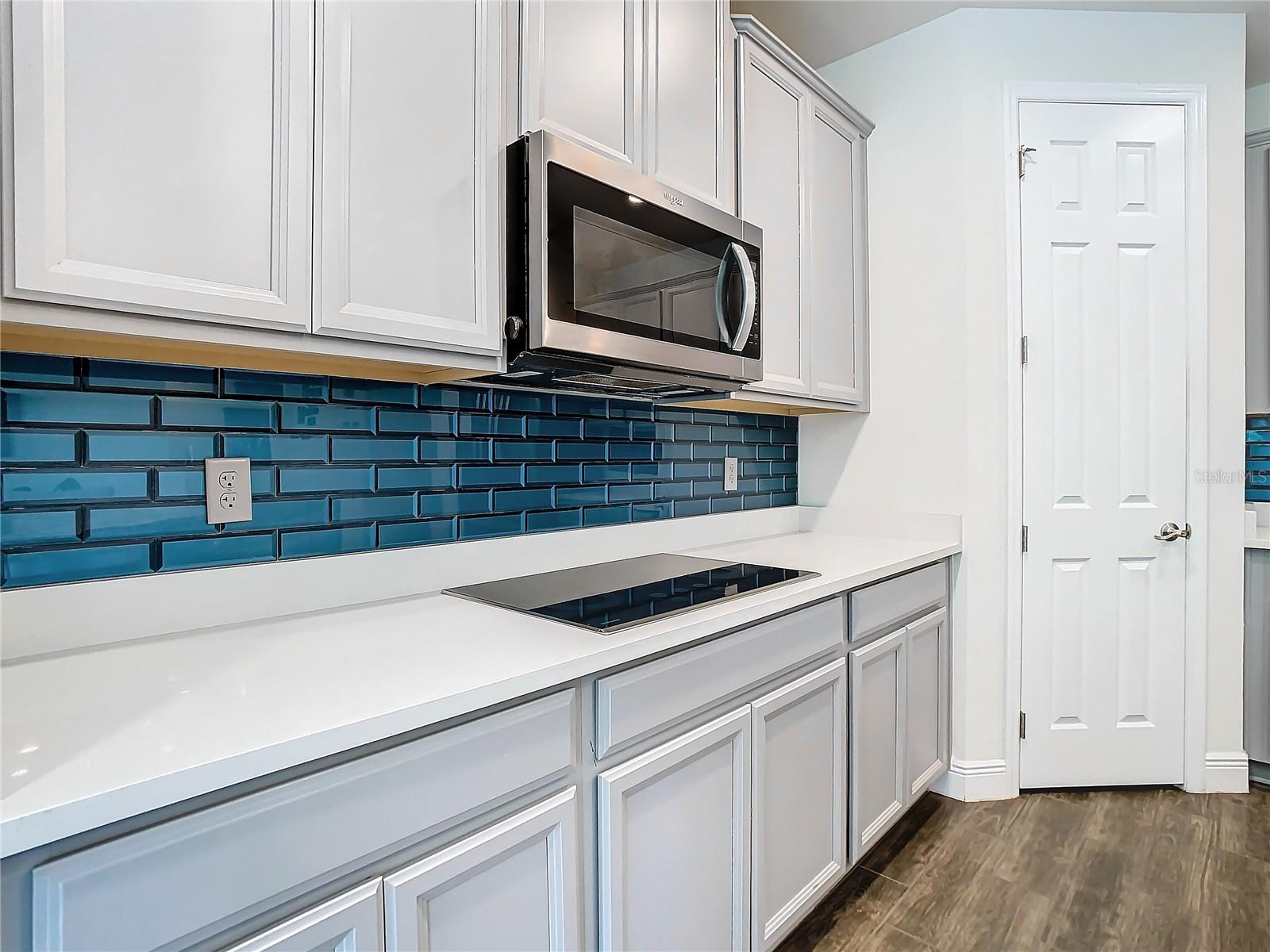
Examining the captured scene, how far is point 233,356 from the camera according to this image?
121 centimetres

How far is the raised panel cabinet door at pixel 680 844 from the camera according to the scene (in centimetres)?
118

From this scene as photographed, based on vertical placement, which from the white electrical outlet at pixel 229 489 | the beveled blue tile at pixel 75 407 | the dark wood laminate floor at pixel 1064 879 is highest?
the beveled blue tile at pixel 75 407

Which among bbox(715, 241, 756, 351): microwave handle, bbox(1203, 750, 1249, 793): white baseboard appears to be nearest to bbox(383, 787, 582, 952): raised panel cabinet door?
bbox(715, 241, 756, 351): microwave handle

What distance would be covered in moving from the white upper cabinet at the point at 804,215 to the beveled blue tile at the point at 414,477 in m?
0.91

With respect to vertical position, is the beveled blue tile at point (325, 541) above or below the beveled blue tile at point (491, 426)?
below

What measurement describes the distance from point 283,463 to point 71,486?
320 millimetres

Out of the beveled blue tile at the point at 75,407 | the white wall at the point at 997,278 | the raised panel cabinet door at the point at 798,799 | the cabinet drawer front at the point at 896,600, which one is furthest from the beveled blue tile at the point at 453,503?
the white wall at the point at 997,278

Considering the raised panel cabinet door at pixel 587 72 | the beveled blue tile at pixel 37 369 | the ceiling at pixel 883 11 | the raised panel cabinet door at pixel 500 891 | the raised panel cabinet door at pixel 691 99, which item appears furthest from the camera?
the ceiling at pixel 883 11

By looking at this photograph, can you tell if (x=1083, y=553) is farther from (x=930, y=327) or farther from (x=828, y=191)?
(x=828, y=191)

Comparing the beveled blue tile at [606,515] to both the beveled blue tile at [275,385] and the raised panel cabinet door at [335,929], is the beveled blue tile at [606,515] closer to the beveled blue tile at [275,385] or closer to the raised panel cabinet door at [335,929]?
the beveled blue tile at [275,385]

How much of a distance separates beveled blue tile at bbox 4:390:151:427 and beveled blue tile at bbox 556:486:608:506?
94cm

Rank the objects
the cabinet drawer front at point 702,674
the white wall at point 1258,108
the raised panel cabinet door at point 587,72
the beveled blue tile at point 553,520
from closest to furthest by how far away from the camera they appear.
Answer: the cabinet drawer front at point 702,674 → the raised panel cabinet door at point 587,72 → the beveled blue tile at point 553,520 → the white wall at point 1258,108

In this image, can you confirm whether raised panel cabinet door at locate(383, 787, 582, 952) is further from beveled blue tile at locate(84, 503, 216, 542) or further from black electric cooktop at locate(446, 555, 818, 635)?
beveled blue tile at locate(84, 503, 216, 542)

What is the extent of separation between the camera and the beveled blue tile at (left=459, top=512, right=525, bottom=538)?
166cm
